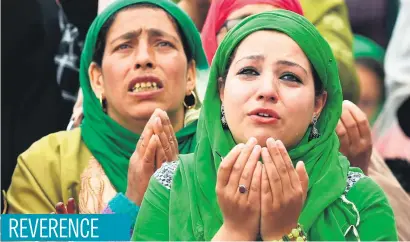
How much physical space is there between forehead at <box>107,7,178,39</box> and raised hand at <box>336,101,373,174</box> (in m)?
0.58

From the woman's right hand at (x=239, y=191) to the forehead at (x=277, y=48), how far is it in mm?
268

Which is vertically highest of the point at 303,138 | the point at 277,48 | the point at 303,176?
the point at 277,48

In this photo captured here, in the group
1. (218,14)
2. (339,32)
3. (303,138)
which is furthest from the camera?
(339,32)

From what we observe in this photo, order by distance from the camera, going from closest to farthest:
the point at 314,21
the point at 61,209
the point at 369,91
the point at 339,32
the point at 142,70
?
the point at 61,209, the point at 142,70, the point at 314,21, the point at 339,32, the point at 369,91

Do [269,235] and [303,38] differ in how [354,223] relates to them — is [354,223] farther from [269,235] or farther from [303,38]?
→ [303,38]

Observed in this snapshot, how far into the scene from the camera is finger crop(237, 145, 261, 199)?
2.56 metres

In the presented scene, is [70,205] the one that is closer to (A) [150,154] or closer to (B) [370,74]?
(A) [150,154]

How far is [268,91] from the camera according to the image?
8.86 feet

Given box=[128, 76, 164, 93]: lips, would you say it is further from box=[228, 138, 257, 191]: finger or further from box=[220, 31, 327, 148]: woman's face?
box=[228, 138, 257, 191]: finger

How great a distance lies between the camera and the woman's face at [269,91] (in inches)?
107

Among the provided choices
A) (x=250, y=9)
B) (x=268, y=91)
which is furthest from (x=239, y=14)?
(x=268, y=91)

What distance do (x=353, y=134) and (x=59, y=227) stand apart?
0.89m

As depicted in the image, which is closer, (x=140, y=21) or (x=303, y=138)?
(x=303, y=138)

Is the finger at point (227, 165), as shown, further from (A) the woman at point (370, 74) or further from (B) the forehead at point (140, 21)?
(A) the woman at point (370, 74)
